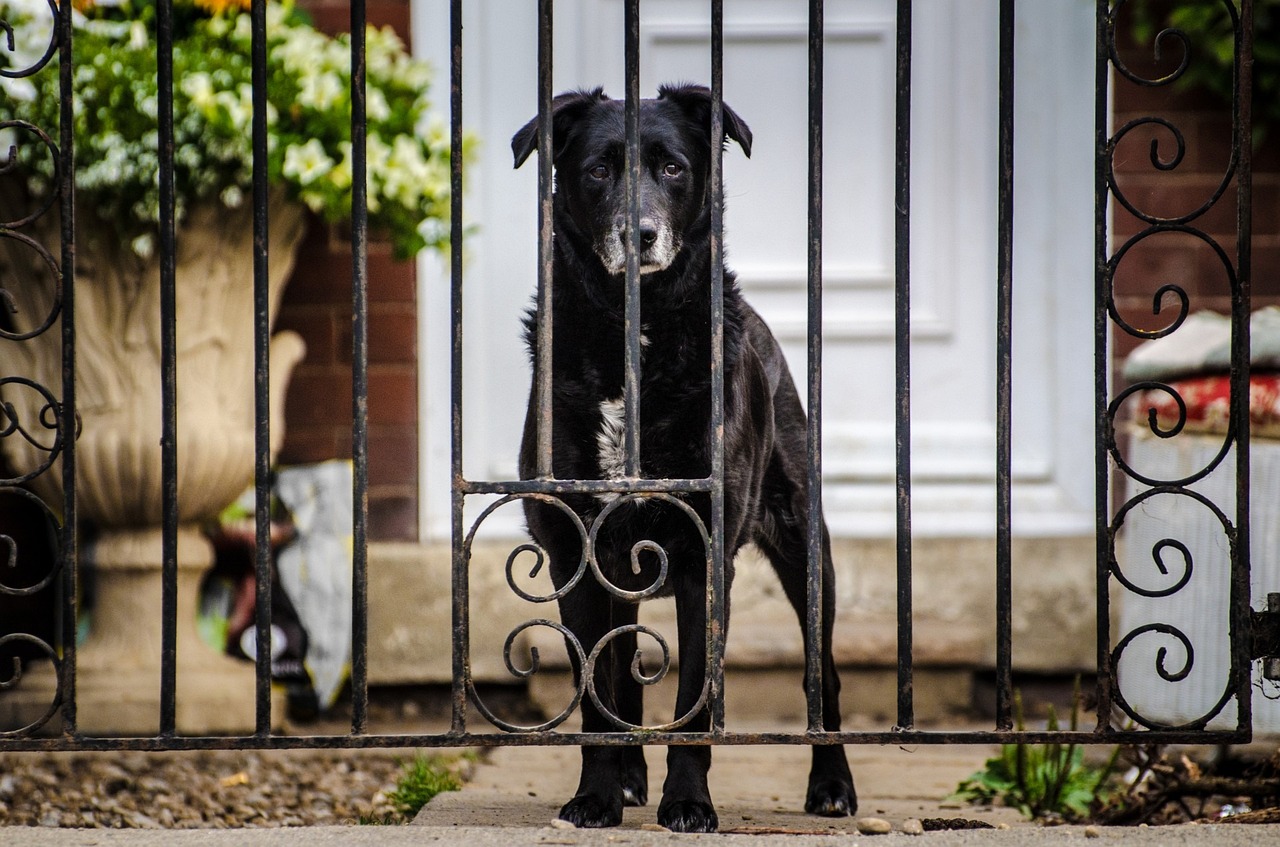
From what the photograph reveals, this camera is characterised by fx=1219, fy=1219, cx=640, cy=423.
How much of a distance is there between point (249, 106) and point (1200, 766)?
9.14 ft

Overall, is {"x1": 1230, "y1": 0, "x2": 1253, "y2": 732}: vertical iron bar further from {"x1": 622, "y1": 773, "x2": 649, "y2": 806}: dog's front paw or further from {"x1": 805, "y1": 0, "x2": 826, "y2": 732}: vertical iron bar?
{"x1": 622, "y1": 773, "x2": 649, "y2": 806}: dog's front paw

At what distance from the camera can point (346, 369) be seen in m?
3.70

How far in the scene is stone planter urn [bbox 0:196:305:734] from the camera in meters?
3.15

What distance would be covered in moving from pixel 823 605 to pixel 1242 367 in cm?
96

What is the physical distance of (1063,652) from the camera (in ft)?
12.0

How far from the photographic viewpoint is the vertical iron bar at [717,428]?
70.9 inches

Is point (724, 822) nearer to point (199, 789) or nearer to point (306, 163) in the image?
point (199, 789)

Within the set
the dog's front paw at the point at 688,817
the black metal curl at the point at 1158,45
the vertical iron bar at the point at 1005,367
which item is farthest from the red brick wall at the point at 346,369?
the black metal curl at the point at 1158,45

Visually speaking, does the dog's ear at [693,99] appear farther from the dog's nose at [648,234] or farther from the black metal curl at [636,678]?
the black metal curl at [636,678]

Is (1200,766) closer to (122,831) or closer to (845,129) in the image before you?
(845,129)

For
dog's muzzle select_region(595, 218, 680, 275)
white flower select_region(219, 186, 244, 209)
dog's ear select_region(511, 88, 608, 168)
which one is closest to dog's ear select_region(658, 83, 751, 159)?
dog's ear select_region(511, 88, 608, 168)

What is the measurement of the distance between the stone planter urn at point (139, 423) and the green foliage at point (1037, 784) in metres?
1.89

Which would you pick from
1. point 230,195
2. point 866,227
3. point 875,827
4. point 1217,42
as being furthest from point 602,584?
point 1217,42

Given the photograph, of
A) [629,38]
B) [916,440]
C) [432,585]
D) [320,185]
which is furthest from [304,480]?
[629,38]
